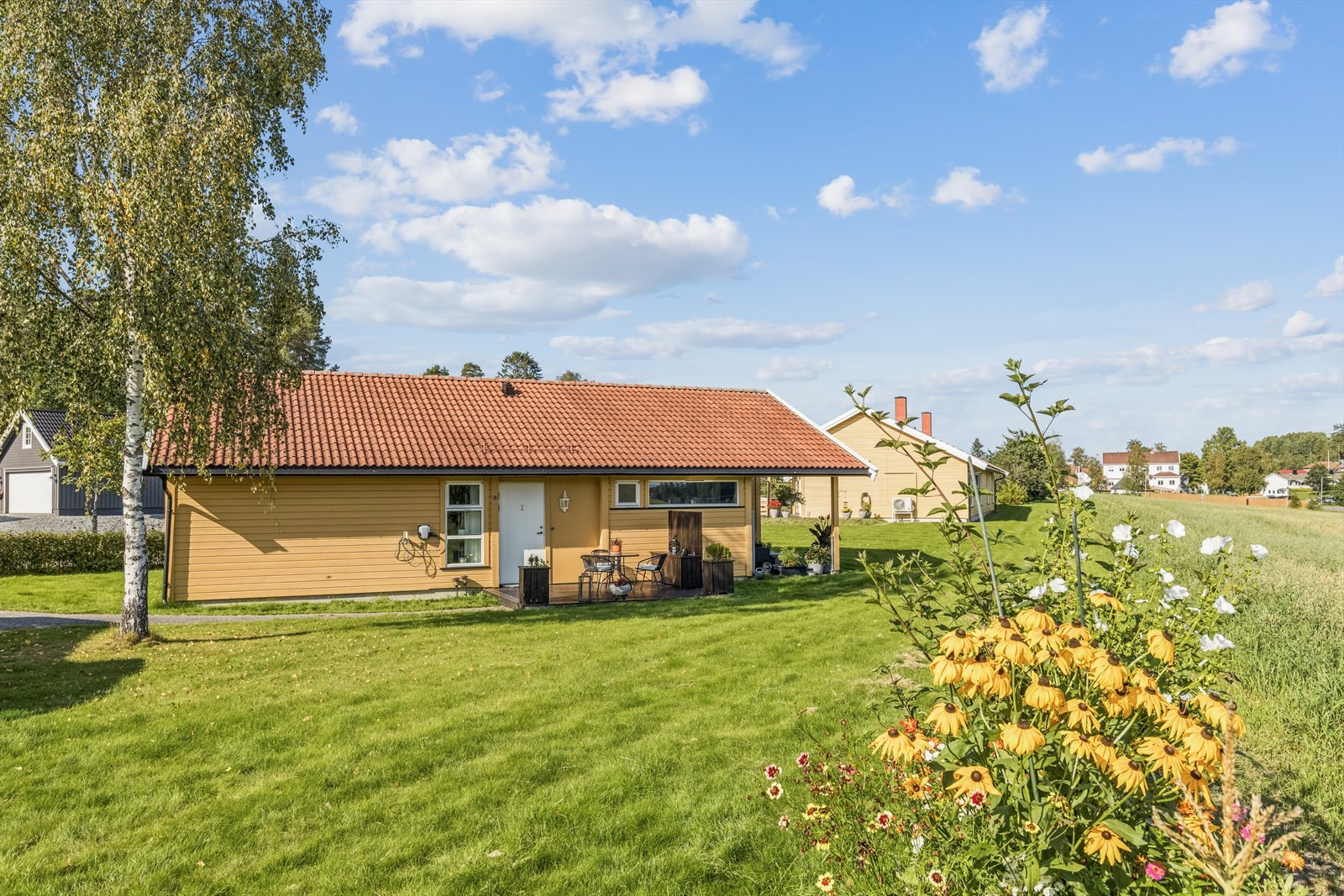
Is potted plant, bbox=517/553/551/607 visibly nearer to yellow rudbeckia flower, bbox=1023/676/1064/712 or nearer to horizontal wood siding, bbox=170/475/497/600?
horizontal wood siding, bbox=170/475/497/600

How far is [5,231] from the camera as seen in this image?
9.94 metres

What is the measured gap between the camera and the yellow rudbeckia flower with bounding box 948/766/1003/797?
10.1ft

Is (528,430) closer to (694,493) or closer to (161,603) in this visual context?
(694,493)

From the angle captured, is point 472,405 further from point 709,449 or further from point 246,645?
point 246,645

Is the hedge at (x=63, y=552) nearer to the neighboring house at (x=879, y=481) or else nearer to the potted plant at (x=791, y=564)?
the potted plant at (x=791, y=564)

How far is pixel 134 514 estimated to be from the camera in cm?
1137

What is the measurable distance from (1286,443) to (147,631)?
22448 centimetres

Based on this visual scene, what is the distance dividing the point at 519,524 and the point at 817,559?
7555 millimetres

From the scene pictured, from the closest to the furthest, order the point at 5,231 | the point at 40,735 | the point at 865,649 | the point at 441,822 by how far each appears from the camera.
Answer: the point at 441,822
the point at 40,735
the point at 5,231
the point at 865,649

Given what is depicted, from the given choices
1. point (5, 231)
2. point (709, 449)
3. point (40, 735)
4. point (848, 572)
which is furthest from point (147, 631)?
point (848, 572)

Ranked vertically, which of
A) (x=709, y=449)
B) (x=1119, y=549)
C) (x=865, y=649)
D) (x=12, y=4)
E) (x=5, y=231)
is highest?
(x=12, y=4)

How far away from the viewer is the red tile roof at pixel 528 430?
15992 mm

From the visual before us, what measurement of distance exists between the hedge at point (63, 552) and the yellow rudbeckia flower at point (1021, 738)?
21.7m

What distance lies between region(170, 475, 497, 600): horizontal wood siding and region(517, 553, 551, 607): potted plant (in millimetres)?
1969
